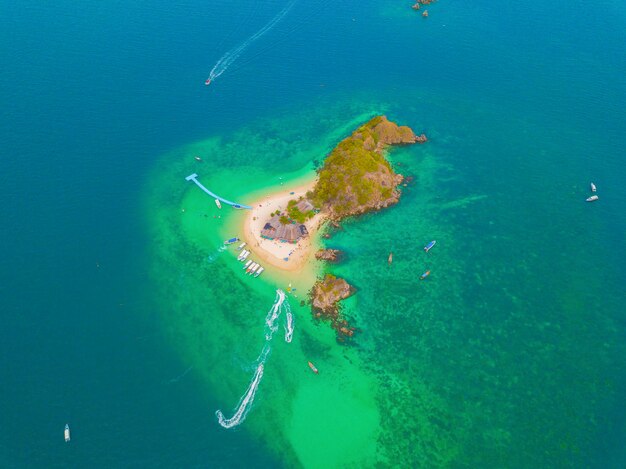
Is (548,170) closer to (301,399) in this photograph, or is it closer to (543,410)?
(543,410)

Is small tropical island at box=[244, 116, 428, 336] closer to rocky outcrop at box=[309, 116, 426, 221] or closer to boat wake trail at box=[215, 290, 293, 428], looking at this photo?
rocky outcrop at box=[309, 116, 426, 221]

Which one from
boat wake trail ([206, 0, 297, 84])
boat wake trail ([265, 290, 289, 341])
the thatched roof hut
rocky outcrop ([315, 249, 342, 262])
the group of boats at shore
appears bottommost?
boat wake trail ([265, 290, 289, 341])

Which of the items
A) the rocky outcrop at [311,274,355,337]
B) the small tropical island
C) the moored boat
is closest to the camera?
the rocky outcrop at [311,274,355,337]

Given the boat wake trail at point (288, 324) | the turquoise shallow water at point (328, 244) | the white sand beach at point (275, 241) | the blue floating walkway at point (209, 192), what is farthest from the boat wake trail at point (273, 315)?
the blue floating walkway at point (209, 192)

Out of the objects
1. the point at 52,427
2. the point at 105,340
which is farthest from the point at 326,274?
the point at 52,427

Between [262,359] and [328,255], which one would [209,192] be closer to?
[328,255]

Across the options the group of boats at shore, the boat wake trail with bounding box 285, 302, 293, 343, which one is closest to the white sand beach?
the group of boats at shore

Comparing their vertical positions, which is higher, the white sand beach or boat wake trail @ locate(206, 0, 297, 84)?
boat wake trail @ locate(206, 0, 297, 84)

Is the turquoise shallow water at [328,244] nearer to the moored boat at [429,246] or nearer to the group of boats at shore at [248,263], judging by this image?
the group of boats at shore at [248,263]

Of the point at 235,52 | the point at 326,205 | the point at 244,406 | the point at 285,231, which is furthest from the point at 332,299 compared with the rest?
the point at 235,52
